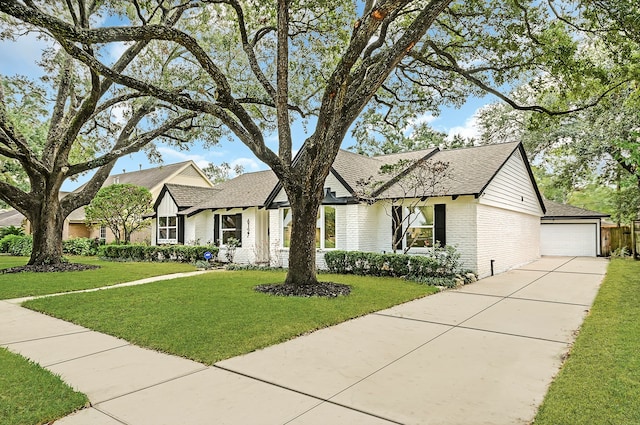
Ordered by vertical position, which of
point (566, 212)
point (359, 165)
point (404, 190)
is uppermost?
point (359, 165)

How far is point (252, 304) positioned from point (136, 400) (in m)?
4.24

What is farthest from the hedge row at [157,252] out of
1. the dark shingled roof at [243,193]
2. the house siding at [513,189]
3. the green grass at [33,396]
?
the green grass at [33,396]

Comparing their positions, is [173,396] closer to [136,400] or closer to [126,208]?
[136,400]

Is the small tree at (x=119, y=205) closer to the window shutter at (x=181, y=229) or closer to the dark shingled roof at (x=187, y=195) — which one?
the dark shingled roof at (x=187, y=195)

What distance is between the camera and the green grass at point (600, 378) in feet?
10.8

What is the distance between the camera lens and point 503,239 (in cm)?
1493

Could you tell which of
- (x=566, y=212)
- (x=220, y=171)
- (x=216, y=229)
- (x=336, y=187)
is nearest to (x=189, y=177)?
(x=216, y=229)

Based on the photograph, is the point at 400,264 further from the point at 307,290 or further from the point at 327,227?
the point at 307,290

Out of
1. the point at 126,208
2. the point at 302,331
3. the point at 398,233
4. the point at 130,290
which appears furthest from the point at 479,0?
the point at 126,208

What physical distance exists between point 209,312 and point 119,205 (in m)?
16.2

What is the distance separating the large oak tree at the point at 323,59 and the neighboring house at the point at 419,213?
2.66 metres

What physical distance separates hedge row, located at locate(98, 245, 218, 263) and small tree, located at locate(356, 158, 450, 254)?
315 inches

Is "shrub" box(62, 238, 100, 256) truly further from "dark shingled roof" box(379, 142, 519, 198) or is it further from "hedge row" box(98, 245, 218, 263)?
"dark shingled roof" box(379, 142, 519, 198)

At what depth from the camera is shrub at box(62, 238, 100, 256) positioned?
79.5ft
